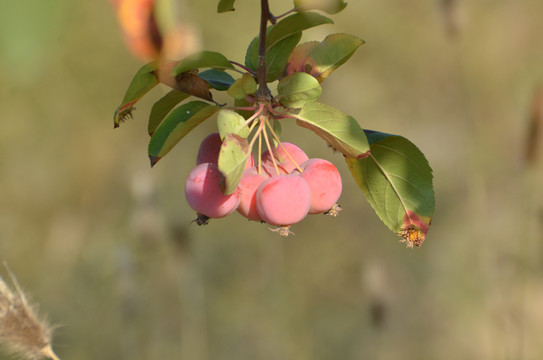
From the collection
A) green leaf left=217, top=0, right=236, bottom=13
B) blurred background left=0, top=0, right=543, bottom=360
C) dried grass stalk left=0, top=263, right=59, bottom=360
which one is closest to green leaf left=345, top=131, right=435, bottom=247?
green leaf left=217, top=0, right=236, bottom=13

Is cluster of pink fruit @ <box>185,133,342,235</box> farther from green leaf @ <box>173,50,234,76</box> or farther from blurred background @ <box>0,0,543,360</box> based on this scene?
blurred background @ <box>0,0,543,360</box>

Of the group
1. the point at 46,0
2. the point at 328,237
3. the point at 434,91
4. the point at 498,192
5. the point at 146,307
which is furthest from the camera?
the point at 434,91

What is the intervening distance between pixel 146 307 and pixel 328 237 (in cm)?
103

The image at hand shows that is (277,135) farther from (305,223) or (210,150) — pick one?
(305,223)

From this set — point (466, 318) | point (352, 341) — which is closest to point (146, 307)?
point (352, 341)

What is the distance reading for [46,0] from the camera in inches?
11.0

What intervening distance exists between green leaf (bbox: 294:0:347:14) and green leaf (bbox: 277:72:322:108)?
0.22 ft

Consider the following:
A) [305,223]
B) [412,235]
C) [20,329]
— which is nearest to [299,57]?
[412,235]

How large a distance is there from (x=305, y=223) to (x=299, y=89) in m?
2.53

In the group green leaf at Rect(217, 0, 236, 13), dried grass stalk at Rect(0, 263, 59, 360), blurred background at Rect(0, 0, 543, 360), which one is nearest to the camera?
green leaf at Rect(217, 0, 236, 13)

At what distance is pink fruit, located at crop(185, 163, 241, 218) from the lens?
62cm

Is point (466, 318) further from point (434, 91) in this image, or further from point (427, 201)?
point (427, 201)

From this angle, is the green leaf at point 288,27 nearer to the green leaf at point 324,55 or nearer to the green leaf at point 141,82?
the green leaf at point 324,55

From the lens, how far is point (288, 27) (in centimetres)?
66
